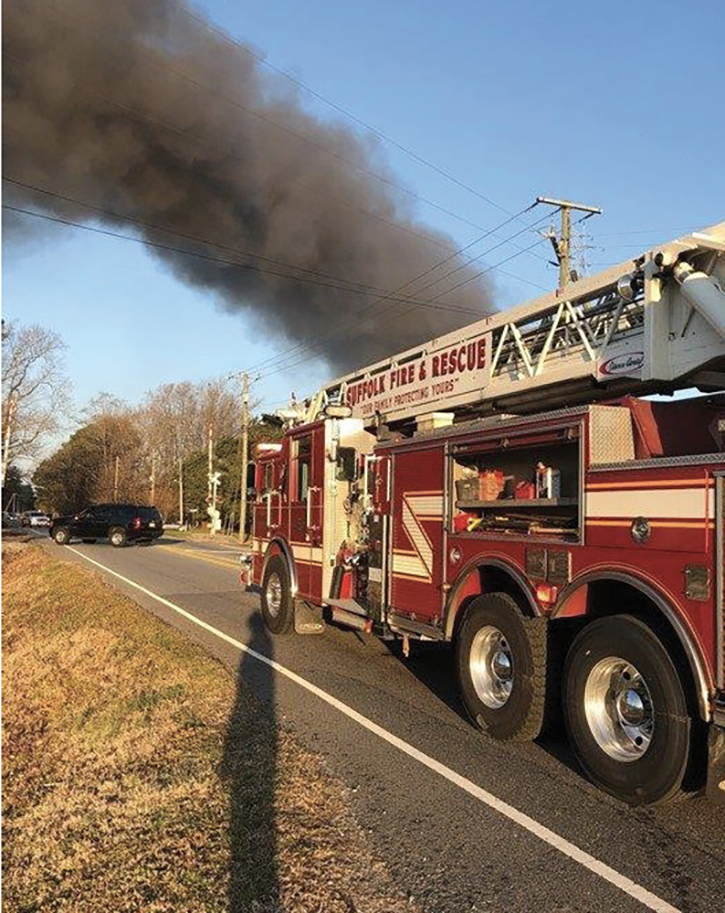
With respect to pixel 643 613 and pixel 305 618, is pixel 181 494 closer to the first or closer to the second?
pixel 305 618

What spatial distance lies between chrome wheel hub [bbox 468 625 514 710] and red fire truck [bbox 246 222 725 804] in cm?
1

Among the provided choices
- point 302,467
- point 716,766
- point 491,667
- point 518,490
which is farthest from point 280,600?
point 716,766

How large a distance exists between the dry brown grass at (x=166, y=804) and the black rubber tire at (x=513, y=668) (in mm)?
1230

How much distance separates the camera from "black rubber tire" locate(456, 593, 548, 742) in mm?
4879

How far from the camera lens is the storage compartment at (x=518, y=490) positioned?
198 inches

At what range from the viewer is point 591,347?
19.9 ft

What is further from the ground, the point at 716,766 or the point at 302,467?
the point at 302,467

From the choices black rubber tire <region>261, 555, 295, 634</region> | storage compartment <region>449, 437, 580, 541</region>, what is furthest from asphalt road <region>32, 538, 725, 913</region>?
black rubber tire <region>261, 555, 295, 634</region>

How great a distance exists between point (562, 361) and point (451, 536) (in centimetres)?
169

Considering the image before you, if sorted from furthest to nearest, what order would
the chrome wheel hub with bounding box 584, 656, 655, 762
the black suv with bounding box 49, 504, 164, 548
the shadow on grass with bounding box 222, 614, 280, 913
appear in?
the black suv with bounding box 49, 504, 164, 548 < the chrome wheel hub with bounding box 584, 656, 655, 762 < the shadow on grass with bounding box 222, 614, 280, 913

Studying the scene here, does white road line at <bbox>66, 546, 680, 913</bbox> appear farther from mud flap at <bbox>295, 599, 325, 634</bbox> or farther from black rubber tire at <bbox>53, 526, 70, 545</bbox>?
black rubber tire at <bbox>53, 526, 70, 545</bbox>

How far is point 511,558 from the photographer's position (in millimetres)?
5109

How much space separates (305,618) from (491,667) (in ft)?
13.2

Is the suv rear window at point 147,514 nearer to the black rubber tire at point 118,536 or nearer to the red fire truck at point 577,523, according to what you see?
the black rubber tire at point 118,536
